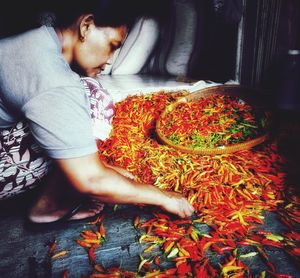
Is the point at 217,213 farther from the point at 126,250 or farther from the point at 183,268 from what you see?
the point at 126,250

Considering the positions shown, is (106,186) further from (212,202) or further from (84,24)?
(212,202)

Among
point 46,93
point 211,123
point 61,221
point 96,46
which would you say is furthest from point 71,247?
point 211,123

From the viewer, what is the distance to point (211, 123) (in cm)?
291

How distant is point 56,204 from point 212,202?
45.7 inches

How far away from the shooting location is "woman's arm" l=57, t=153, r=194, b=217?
4.53 ft

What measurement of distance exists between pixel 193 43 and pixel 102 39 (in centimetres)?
307

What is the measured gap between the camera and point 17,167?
1.81 metres

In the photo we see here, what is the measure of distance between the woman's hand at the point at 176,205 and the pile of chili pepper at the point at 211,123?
0.88 m

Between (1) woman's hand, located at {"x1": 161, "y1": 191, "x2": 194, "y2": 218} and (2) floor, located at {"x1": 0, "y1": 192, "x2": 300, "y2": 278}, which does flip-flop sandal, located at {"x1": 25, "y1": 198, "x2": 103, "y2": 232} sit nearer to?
(2) floor, located at {"x1": 0, "y1": 192, "x2": 300, "y2": 278}

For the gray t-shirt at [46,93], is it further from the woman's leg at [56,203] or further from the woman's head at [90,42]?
the woman's leg at [56,203]

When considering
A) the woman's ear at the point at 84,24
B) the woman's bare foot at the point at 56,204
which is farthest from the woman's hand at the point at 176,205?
the woman's ear at the point at 84,24

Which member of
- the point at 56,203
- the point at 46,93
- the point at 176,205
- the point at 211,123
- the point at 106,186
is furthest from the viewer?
the point at 211,123

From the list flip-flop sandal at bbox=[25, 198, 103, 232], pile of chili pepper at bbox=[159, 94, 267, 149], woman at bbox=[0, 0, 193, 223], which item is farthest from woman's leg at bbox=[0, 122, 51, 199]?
pile of chili pepper at bbox=[159, 94, 267, 149]

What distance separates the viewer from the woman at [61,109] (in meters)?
1.27
